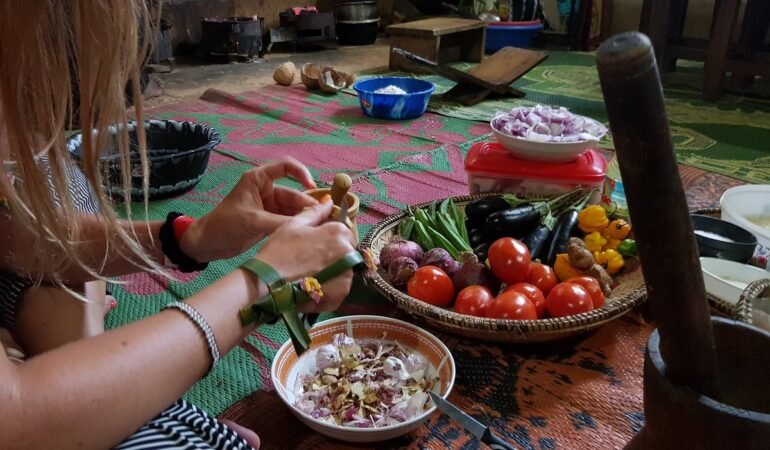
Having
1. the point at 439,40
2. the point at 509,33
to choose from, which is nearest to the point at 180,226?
the point at 439,40

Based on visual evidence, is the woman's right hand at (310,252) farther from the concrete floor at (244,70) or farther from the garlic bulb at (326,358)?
the concrete floor at (244,70)

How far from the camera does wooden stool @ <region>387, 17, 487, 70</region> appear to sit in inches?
136

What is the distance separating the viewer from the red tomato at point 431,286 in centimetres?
107

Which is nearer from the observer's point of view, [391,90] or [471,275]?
[471,275]

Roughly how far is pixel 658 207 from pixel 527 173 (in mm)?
980

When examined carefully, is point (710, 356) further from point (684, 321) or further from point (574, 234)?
point (574, 234)

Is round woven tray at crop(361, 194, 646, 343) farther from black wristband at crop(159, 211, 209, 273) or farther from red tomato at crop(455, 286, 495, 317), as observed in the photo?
black wristband at crop(159, 211, 209, 273)

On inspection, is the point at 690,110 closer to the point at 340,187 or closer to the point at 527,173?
the point at 527,173

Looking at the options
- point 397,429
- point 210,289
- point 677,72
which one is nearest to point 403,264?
point 397,429

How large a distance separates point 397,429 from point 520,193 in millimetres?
743

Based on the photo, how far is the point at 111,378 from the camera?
0.58 meters

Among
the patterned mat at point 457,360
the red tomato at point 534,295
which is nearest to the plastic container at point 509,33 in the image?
the patterned mat at point 457,360

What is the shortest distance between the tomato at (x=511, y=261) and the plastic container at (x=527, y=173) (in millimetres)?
317

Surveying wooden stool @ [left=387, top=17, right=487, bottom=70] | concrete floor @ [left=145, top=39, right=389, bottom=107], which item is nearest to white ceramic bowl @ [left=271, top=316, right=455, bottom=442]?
concrete floor @ [left=145, top=39, right=389, bottom=107]
